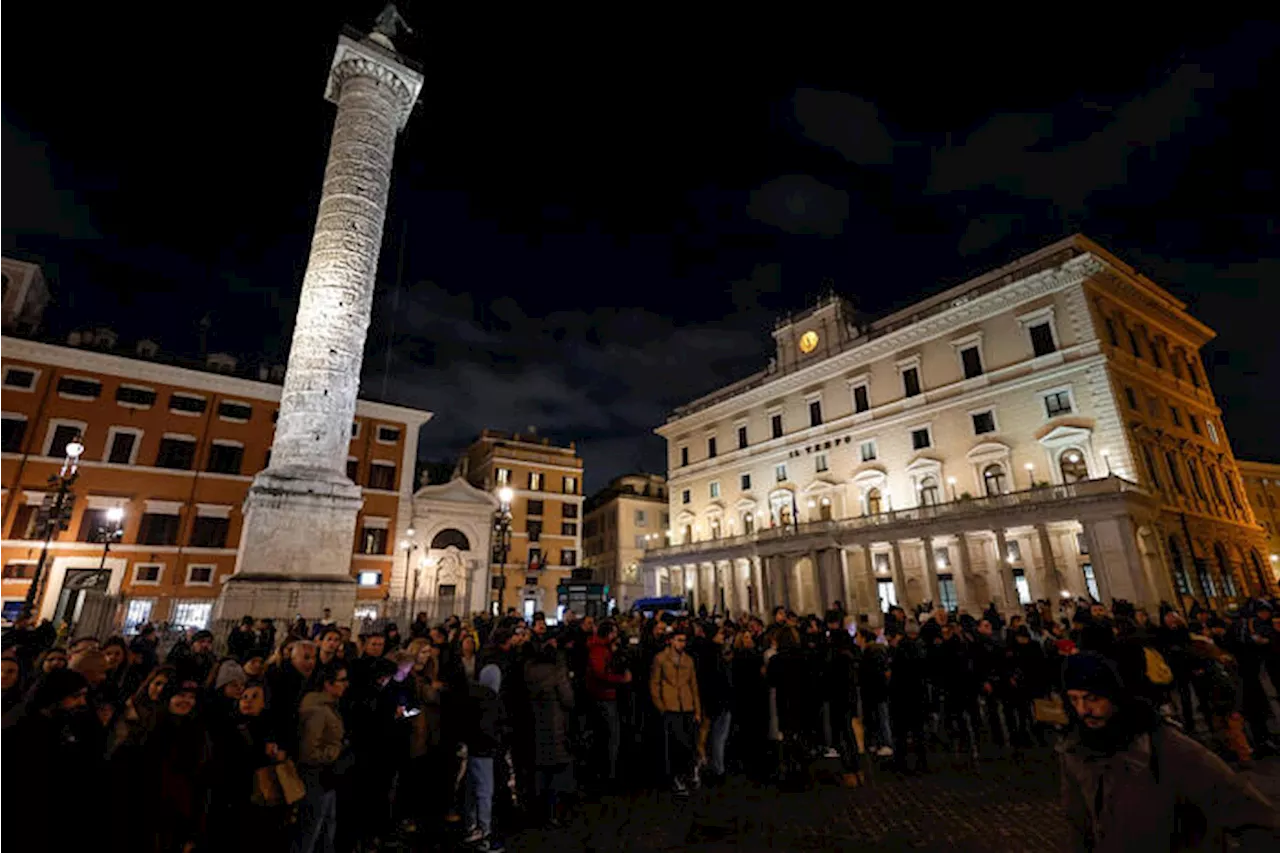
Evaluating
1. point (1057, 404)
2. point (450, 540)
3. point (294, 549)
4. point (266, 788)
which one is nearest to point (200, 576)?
point (450, 540)

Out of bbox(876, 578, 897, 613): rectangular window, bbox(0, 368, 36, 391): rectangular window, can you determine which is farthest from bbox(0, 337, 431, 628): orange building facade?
bbox(876, 578, 897, 613): rectangular window

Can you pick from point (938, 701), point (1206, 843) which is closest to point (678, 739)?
point (938, 701)

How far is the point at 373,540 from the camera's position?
28.8m

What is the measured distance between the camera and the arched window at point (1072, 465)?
24.4 m

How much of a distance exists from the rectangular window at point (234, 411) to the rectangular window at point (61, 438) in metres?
4.89

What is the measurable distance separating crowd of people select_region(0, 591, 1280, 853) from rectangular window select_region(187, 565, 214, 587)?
711 inches

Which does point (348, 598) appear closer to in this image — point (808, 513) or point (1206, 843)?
point (1206, 843)

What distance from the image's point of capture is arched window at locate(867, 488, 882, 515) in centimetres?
3180

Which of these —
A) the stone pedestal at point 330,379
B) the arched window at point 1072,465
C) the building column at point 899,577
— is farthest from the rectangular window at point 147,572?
the arched window at point 1072,465

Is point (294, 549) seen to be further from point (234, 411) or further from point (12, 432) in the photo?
point (12, 432)

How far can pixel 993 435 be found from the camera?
27.8 meters

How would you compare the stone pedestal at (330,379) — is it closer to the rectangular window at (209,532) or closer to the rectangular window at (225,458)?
the rectangular window at (209,532)

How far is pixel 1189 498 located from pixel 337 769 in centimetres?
3388

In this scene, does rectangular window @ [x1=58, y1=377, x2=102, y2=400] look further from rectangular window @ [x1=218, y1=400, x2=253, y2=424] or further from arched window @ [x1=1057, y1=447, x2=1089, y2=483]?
arched window @ [x1=1057, y1=447, x2=1089, y2=483]
